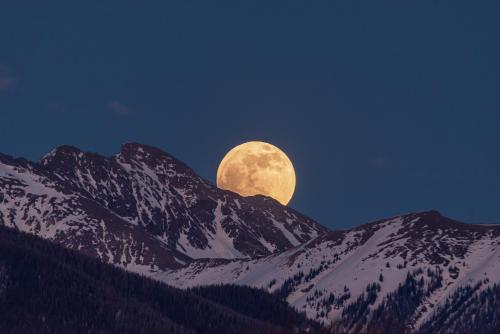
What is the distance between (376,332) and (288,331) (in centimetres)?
929

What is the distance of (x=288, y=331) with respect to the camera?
119 meters

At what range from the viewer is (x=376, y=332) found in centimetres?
11412
